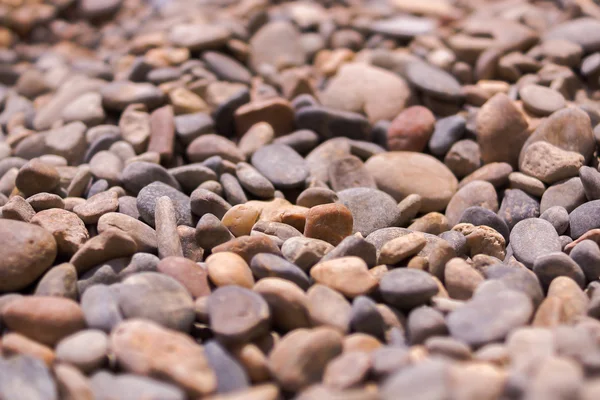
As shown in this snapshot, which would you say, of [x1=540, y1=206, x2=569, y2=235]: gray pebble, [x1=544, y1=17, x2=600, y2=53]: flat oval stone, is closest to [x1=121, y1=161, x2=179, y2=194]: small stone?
[x1=540, y1=206, x2=569, y2=235]: gray pebble

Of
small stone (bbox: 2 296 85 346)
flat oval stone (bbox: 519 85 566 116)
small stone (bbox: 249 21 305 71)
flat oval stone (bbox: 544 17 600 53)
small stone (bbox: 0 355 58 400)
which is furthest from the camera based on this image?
small stone (bbox: 249 21 305 71)

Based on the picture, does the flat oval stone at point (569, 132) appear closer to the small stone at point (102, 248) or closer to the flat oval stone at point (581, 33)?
the flat oval stone at point (581, 33)

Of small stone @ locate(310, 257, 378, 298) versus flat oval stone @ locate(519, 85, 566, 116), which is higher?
flat oval stone @ locate(519, 85, 566, 116)

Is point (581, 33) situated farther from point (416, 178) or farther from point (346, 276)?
point (346, 276)

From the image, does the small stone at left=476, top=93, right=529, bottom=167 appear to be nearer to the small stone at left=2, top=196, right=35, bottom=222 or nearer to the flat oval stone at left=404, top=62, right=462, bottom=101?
the flat oval stone at left=404, top=62, right=462, bottom=101

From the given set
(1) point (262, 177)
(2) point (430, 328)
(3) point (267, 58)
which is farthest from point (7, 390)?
(3) point (267, 58)

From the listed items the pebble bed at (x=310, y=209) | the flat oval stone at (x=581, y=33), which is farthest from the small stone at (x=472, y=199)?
the flat oval stone at (x=581, y=33)
